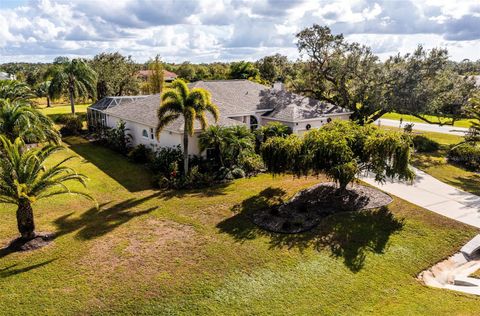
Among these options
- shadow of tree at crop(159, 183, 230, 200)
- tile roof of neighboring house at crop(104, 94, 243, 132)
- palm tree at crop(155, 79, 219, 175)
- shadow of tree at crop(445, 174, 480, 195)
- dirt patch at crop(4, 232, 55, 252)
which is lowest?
dirt patch at crop(4, 232, 55, 252)

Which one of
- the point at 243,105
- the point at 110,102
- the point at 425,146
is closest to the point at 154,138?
the point at 243,105

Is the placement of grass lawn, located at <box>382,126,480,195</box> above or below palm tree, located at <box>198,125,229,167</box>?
below

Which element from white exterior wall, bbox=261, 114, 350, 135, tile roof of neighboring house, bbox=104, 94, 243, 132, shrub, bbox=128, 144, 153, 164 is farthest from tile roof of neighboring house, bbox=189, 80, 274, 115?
shrub, bbox=128, 144, 153, 164

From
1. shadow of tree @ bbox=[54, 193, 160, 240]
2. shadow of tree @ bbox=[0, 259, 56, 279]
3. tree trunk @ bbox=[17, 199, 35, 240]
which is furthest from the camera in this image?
shadow of tree @ bbox=[54, 193, 160, 240]

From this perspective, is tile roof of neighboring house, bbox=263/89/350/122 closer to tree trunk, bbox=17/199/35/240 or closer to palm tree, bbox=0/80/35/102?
tree trunk, bbox=17/199/35/240

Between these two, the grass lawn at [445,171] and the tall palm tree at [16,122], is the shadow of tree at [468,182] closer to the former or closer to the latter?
the grass lawn at [445,171]

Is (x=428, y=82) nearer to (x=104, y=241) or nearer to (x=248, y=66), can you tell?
(x=104, y=241)
